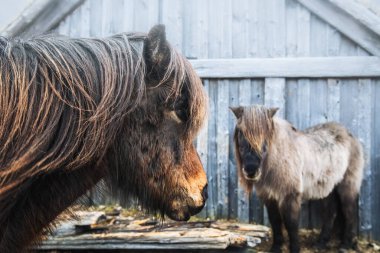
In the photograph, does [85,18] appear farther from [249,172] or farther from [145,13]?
[249,172]

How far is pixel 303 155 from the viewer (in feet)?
17.8

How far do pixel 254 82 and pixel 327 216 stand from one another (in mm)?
1943

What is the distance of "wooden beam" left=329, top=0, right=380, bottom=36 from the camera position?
5.14 m

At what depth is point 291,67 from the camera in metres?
5.61

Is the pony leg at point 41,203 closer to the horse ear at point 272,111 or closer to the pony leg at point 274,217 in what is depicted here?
the horse ear at point 272,111

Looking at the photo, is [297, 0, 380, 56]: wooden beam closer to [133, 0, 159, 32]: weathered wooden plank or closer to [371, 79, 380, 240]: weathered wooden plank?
[371, 79, 380, 240]: weathered wooden plank

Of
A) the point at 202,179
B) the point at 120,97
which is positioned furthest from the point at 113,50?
the point at 202,179

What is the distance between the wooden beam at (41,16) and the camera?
5.96 metres

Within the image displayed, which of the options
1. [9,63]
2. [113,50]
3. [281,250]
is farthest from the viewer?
[281,250]

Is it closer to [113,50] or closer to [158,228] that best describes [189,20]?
[158,228]

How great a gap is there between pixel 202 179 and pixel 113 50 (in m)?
0.71

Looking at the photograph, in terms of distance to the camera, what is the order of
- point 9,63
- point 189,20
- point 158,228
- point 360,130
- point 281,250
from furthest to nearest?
point 189,20 < point 360,130 < point 281,250 < point 158,228 < point 9,63

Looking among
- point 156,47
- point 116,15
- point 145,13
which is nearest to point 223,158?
point 145,13

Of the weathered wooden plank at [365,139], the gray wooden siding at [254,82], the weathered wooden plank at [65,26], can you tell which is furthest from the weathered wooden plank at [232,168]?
the weathered wooden plank at [65,26]
